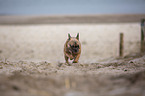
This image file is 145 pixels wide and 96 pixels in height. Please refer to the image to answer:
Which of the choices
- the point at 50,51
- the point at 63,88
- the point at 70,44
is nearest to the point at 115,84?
the point at 63,88

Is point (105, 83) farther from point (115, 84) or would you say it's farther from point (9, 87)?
point (9, 87)

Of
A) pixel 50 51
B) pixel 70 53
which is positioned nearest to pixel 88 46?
pixel 50 51

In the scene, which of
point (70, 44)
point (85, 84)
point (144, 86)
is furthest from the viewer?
point (70, 44)

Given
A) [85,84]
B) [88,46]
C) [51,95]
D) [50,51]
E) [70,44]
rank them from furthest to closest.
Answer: [88,46], [50,51], [70,44], [85,84], [51,95]

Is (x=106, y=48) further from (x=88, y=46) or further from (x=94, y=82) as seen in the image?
(x=94, y=82)

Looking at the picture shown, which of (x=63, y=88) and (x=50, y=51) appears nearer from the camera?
(x=63, y=88)

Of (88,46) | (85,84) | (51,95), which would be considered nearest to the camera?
(51,95)

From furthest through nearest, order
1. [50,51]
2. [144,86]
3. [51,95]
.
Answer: [50,51]
[144,86]
[51,95]

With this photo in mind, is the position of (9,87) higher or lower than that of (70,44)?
lower

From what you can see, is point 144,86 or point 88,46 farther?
point 88,46

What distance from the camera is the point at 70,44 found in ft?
16.9

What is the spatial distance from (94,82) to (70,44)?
2643 millimetres

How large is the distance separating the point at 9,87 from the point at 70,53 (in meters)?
3.09

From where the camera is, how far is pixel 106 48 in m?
11.0
